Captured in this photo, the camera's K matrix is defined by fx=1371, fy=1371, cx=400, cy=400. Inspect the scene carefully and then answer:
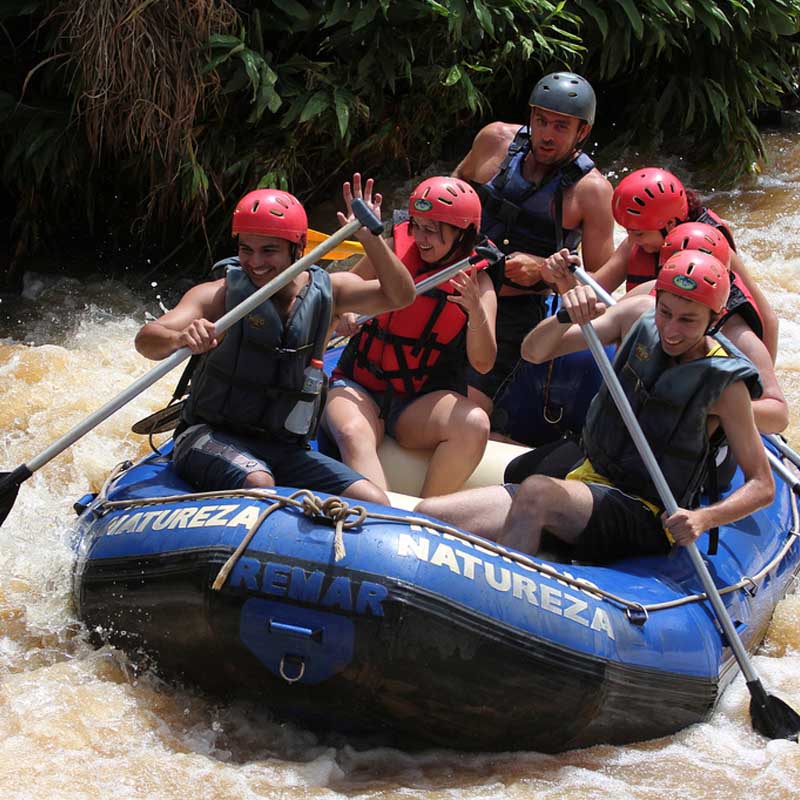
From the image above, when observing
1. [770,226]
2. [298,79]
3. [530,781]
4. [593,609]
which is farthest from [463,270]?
[770,226]

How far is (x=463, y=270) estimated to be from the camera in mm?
4680

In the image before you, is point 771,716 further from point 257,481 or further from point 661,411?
point 257,481

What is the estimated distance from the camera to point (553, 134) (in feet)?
17.5

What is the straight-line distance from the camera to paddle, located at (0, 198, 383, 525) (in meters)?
4.20

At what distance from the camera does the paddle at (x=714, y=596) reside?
13.7ft

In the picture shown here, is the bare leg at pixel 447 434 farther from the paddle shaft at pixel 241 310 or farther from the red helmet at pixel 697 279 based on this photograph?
the red helmet at pixel 697 279

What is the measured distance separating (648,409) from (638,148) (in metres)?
5.59

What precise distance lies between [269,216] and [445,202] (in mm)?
690

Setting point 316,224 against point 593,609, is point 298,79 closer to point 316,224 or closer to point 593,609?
point 316,224

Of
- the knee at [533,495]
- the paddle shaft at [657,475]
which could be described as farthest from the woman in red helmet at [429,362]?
the paddle shaft at [657,475]

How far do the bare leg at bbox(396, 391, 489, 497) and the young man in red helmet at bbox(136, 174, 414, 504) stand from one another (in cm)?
42

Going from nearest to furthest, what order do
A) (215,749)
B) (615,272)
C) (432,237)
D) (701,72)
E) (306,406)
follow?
(215,749)
(306,406)
(432,237)
(615,272)
(701,72)

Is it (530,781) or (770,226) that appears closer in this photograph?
(530,781)

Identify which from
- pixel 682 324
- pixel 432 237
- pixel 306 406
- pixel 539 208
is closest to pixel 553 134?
pixel 539 208
